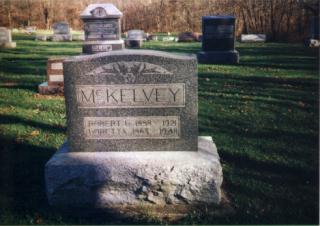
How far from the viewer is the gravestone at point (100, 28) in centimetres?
1541

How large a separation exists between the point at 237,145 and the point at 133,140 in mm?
2104

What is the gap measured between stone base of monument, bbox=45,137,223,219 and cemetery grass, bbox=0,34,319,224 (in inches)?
6.7

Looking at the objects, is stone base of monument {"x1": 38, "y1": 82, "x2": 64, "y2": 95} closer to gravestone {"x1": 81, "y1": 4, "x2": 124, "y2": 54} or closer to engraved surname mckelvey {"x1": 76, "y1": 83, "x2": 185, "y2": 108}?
engraved surname mckelvey {"x1": 76, "y1": 83, "x2": 185, "y2": 108}

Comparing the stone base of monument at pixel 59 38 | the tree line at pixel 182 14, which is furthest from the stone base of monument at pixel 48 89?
the stone base of monument at pixel 59 38

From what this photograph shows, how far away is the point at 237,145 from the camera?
577cm

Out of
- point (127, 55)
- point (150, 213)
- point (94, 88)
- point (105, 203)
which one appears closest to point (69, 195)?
point (105, 203)

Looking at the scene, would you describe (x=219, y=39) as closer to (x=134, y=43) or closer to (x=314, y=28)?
(x=314, y=28)

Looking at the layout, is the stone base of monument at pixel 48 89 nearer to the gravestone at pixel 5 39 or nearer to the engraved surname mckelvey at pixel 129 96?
the engraved surname mckelvey at pixel 129 96

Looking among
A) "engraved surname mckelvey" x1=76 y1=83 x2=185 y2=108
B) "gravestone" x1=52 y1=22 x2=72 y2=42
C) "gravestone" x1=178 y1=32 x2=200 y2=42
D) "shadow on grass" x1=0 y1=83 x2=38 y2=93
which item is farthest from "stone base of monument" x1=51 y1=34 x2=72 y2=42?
"engraved surname mckelvey" x1=76 y1=83 x2=185 y2=108

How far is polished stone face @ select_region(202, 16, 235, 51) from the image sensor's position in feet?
48.8

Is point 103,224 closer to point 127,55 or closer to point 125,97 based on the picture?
point 125,97

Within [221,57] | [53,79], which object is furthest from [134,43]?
[53,79]

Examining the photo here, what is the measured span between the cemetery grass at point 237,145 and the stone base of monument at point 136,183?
0.17 m

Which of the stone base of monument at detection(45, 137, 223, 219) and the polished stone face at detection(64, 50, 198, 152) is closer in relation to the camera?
the stone base of monument at detection(45, 137, 223, 219)
